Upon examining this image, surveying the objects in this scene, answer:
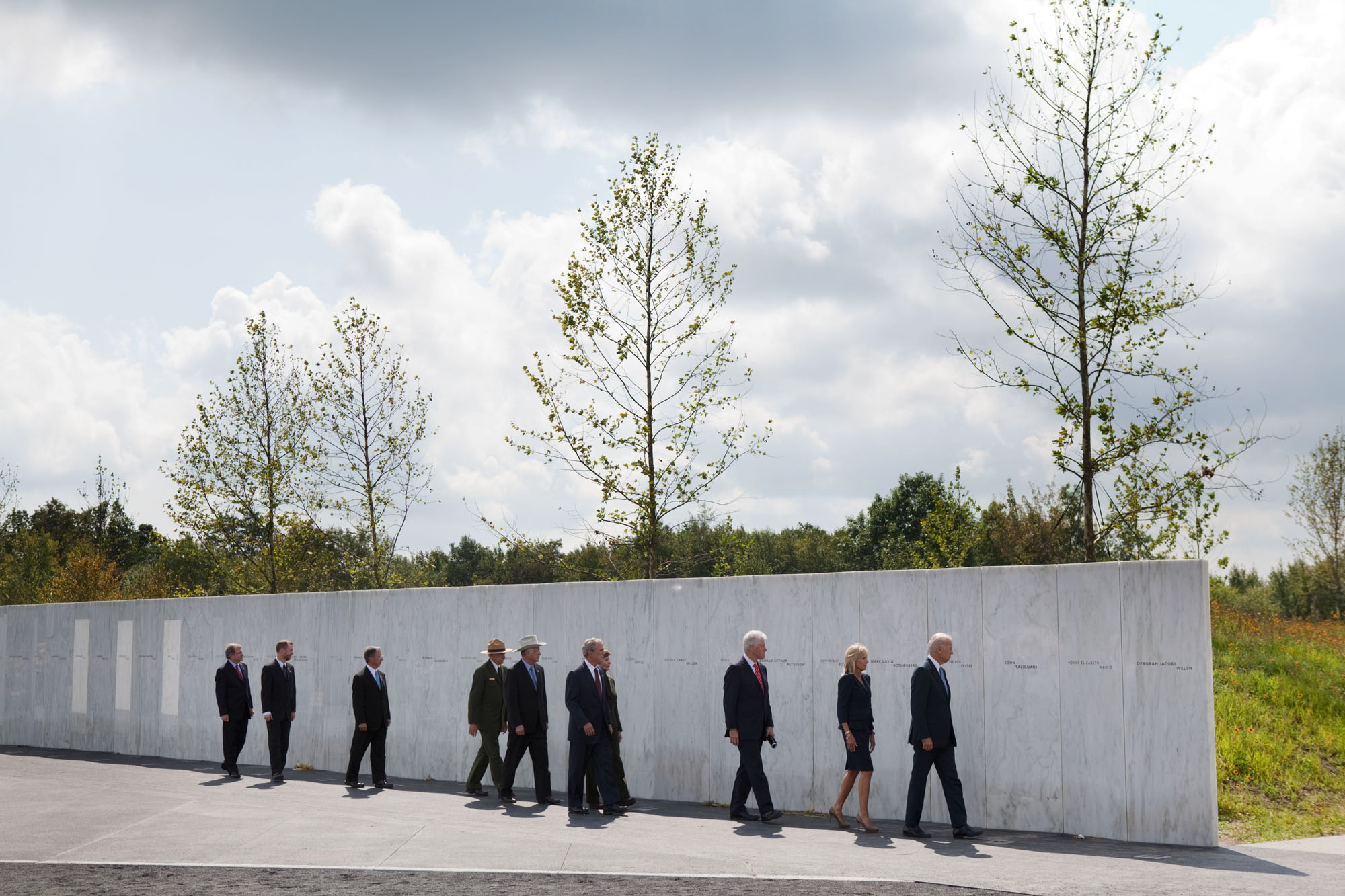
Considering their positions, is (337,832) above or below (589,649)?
below

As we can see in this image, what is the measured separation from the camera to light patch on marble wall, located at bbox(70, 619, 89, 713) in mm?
23469

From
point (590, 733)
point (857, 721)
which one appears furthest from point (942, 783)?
point (590, 733)

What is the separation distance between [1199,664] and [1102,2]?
10792 mm

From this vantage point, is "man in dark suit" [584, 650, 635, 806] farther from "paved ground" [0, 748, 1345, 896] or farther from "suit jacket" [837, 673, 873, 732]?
"suit jacket" [837, 673, 873, 732]

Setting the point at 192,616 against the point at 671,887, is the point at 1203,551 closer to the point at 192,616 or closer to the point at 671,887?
the point at 671,887

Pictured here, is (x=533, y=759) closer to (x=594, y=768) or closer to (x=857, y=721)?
(x=594, y=768)

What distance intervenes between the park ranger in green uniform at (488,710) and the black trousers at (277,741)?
2.93 meters

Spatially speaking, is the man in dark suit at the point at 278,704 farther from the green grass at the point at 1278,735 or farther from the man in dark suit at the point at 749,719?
the green grass at the point at 1278,735

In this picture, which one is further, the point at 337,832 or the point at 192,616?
the point at 192,616

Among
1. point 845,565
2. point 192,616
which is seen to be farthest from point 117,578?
point 845,565

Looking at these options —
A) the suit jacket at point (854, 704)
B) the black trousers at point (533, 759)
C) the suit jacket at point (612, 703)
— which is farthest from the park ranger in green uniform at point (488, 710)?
the suit jacket at point (854, 704)

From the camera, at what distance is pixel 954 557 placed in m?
26.0

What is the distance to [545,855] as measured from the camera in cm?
1016

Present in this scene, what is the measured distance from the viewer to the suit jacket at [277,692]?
1625 cm
